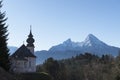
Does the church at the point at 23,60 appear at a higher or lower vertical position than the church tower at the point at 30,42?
lower

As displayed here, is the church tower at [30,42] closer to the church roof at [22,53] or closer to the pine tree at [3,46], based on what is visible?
the church roof at [22,53]

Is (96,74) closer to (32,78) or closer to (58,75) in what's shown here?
(58,75)

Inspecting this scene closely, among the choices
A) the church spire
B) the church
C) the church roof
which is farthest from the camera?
the church spire

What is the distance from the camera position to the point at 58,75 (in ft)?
303

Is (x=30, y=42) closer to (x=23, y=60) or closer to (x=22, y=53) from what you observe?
(x=22, y=53)

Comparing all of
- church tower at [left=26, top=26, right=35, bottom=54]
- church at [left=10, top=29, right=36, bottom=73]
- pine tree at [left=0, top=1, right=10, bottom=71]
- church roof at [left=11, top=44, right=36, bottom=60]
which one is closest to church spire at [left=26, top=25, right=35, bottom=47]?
church tower at [left=26, top=26, right=35, bottom=54]

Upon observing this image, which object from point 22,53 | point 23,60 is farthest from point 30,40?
point 23,60

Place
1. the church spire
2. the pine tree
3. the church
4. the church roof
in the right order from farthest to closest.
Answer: the church spire → the church roof → the church → the pine tree

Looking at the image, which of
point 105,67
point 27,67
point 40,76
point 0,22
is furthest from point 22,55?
point 105,67

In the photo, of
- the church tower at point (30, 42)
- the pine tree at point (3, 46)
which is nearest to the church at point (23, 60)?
the church tower at point (30, 42)

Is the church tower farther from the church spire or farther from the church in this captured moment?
the church

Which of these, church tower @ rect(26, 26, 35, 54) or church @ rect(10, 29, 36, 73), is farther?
church tower @ rect(26, 26, 35, 54)

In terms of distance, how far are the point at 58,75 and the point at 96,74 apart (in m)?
11.4

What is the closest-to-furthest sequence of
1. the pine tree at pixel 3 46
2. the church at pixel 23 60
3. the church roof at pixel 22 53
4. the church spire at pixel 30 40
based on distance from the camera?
the pine tree at pixel 3 46, the church at pixel 23 60, the church roof at pixel 22 53, the church spire at pixel 30 40
